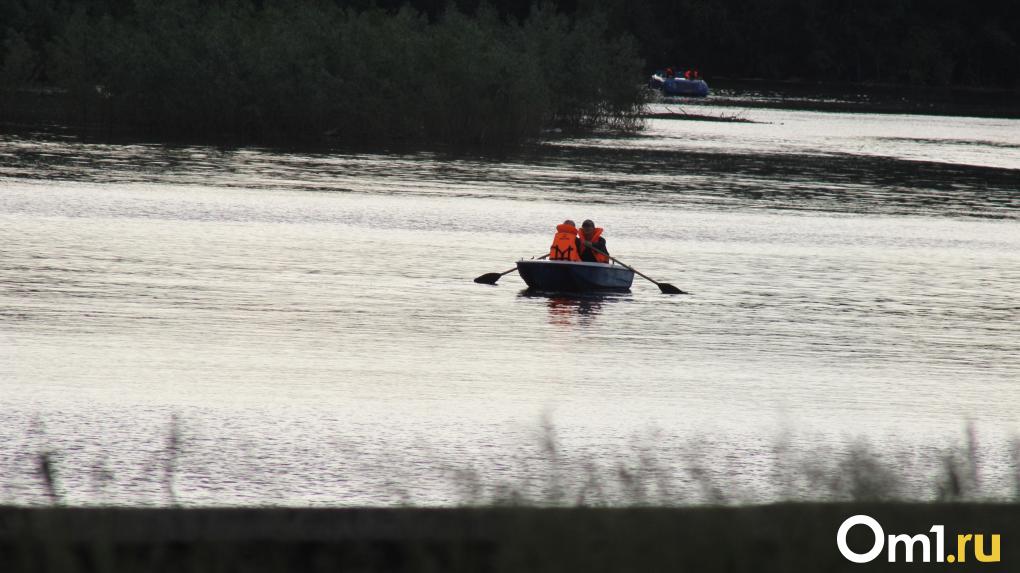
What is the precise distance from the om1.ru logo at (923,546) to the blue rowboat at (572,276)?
23399mm

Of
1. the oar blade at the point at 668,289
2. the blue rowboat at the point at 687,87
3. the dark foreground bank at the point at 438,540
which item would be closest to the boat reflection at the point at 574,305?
the oar blade at the point at 668,289

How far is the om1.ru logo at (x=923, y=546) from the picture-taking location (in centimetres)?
692

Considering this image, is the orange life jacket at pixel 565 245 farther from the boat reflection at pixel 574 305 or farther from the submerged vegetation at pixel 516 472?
the submerged vegetation at pixel 516 472

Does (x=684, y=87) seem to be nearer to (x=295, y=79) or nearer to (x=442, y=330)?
(x=295, y=79)

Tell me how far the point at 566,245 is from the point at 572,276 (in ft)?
2.22

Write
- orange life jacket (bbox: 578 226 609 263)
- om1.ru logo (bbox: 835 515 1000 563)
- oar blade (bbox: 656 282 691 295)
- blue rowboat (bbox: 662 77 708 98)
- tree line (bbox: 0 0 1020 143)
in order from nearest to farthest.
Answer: om1.ru logo (bbox: 835 515 1000 563) < orange life jacket (bbox: 578 226 609 263) < oar blade (bbox: 656 282 691 295) < tree line (bbox: 0 0 1020 143) < blue rowboat (bbox: 662 77 708 98)

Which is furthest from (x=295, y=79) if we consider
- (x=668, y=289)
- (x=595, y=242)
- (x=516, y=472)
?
(x=516, y=472)

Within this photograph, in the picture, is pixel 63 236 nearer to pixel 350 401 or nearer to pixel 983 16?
pixel 350 401

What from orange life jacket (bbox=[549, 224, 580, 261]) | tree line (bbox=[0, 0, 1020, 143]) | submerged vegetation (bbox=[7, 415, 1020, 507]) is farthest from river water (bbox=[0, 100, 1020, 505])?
tree line (bbox=[0, 0, 1020, 143])

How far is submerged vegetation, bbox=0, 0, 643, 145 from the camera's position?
72375mm

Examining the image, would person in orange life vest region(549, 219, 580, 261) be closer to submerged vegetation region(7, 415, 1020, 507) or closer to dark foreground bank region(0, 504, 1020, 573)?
submerged vegetation region(7, 415, 1020, 507)

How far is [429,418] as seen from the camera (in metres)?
18.0

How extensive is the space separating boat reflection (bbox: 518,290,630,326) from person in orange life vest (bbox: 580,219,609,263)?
815mm

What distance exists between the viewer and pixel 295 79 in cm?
7206
